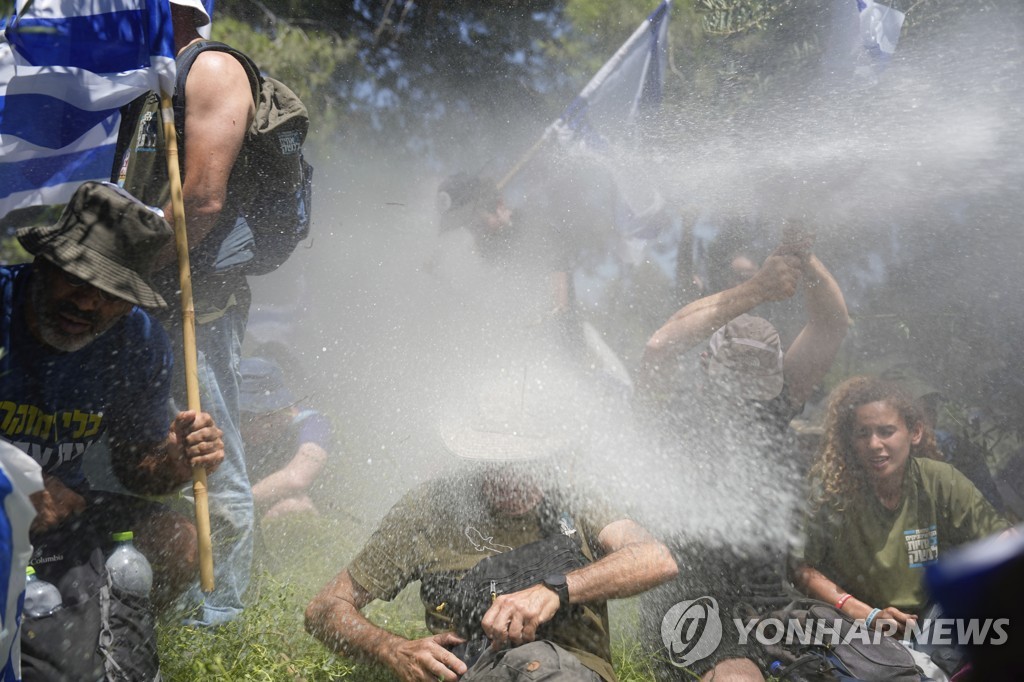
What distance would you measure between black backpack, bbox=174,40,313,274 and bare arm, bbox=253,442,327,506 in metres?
1.88

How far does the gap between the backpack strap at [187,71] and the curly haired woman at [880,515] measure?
8.87 feet

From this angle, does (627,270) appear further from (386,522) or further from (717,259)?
Result: (386,522)

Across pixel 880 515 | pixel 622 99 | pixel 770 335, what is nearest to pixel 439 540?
pixel 880 515

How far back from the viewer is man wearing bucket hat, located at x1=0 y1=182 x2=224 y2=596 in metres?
2.50

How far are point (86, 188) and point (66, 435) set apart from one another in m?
0.79

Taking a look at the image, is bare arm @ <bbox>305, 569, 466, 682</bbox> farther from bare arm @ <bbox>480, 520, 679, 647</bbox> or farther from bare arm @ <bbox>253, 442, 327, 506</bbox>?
bare arm @ <bbox>253, 442, 327, 506</bbox>

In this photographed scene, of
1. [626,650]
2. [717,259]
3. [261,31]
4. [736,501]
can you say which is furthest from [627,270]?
[261,31]

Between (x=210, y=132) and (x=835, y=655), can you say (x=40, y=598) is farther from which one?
(x=835, y=655)

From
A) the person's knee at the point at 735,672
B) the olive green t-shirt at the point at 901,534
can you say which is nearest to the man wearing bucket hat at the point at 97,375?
the person's knee at the point at 735,672

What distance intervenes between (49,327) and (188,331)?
409 millimetres

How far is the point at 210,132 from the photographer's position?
3.10m

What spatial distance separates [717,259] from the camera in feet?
16.2

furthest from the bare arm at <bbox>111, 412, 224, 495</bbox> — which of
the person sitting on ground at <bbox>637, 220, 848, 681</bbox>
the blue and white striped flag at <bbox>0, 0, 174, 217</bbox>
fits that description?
the person sitting on ground at <bbox>637, 220, 848, 681</bbox>

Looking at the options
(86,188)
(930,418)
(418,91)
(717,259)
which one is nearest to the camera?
(86,188)
